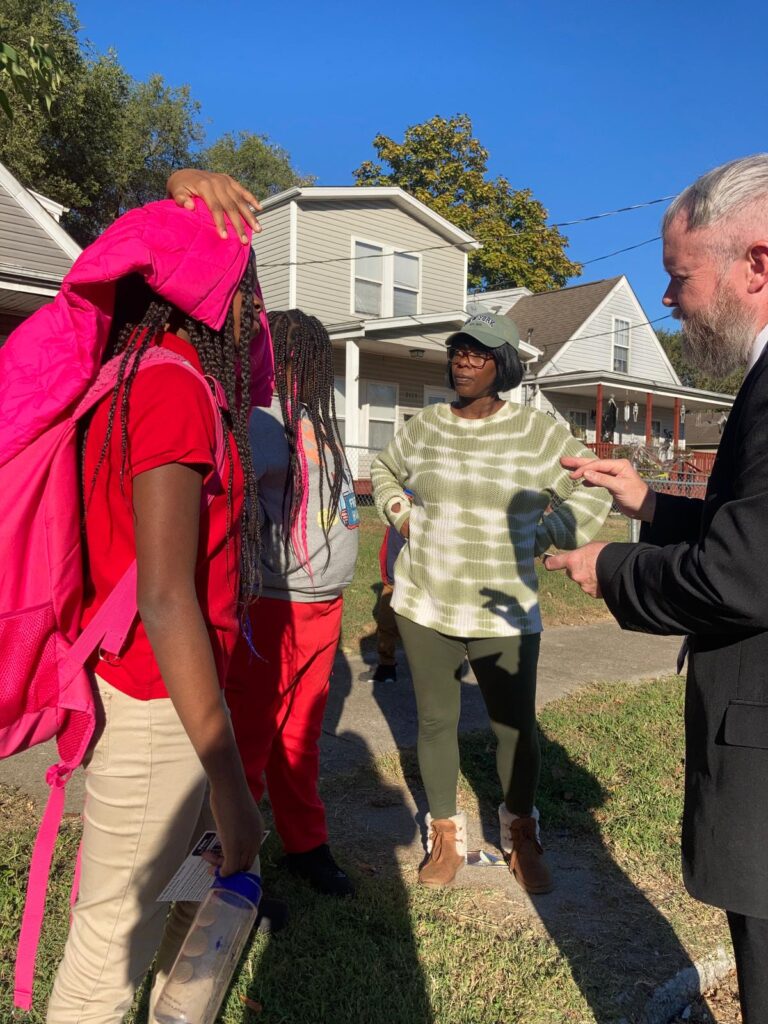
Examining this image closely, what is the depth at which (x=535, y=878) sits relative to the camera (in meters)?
3.33

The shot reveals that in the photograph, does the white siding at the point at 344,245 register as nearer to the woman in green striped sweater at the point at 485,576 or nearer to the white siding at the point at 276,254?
the white siding at the point at 276,254

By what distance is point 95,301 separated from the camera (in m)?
1.62

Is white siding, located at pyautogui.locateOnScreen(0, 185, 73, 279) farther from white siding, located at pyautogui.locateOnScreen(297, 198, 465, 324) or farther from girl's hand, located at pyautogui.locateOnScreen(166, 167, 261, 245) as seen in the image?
girl's hand, located at pyautogui.locateOnScreen(166, 167, 261, 245)

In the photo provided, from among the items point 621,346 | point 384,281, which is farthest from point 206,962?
point 621,346

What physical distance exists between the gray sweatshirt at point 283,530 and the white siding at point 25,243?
9816 mm

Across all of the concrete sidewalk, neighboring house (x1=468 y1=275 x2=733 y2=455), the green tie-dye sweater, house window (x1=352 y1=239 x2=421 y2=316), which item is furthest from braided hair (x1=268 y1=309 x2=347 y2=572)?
neighboring house (x1=468 y1=275 x2=733 y2=455)

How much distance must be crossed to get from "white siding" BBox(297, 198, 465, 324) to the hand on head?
54.8 feet

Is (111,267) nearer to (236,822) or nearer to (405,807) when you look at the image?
(236,822)

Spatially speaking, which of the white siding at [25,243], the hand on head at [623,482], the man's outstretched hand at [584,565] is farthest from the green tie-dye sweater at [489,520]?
the white siding at [25,243]

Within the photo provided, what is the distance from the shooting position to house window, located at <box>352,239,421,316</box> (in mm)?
19359

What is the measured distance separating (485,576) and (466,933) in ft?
4.26

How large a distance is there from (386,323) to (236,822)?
54.8ft

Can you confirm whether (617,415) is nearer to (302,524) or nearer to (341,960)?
(302,524)

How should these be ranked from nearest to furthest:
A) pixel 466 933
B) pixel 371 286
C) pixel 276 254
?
pixel 466 933, pixel 276 254, pixel 371 286
